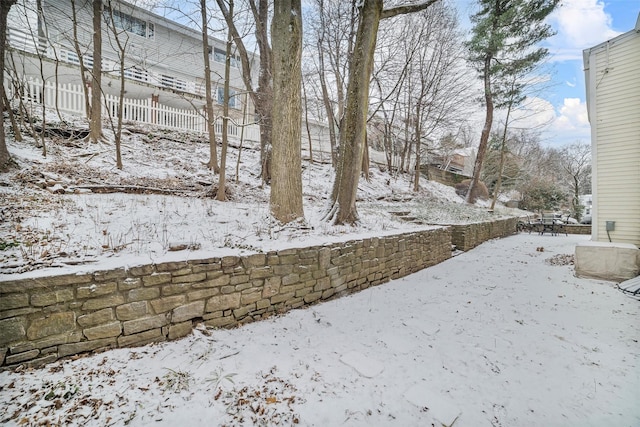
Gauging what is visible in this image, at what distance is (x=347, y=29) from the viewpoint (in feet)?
34.6

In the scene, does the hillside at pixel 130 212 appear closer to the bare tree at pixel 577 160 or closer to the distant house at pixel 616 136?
the distant house at pixel 616 136

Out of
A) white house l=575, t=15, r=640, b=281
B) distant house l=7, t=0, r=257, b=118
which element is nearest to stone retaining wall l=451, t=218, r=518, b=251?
white house l=575, t=15, r=640, b=281

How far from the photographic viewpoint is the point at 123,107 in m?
9.96

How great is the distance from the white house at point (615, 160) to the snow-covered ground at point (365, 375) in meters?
1.83

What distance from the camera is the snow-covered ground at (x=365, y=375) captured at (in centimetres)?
192

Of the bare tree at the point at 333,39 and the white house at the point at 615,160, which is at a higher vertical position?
the bare tree at the point at 333,39

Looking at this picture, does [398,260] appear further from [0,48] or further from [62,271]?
[0,48]

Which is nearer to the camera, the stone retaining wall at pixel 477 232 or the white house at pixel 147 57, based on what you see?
the stone retaining wall at pixel 477 232

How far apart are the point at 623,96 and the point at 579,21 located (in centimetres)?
274

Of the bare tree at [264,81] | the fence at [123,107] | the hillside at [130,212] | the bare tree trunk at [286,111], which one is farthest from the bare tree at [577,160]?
the fence at [123,107]

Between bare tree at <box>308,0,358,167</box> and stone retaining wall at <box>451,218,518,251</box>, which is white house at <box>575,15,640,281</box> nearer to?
stone retaining wall at <box>451,218,518,251</box>

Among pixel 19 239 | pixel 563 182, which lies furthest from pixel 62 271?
pixel 563 182

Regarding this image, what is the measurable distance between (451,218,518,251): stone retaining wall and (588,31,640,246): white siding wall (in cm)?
298

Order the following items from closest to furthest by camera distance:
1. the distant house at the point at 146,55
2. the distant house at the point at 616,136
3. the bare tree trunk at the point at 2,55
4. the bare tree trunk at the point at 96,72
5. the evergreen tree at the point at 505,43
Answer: the bare tree trunk at the point at 2,55
the distant house at the point at 616,136
the bare tree trunk at the point at 96,72
the distant house at the point at 146,55
the evergreen tree at the point at 505,43
